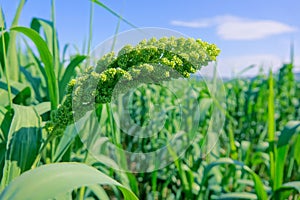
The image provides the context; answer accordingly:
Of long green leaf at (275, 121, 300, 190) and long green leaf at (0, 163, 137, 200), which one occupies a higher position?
long green leaf at (0, 163, 137, 200)

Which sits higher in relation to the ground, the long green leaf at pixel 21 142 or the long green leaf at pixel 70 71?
the long green leaf at pixel 70 71

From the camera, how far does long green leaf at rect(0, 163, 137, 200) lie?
0.37m

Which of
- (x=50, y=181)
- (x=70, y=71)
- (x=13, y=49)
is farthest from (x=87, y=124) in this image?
(x=50, y=181)

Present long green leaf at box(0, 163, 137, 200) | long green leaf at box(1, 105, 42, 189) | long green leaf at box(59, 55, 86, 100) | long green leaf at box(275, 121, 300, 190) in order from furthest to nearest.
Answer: long green leaf at box(275, 121, 300, 190), long green leaf at box(59, 55, 86, 100), long green leaf at box(1, 105, 42, 189), long green leaf at box(0, 163, 137, 200)

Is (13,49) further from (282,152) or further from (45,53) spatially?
(282,152)

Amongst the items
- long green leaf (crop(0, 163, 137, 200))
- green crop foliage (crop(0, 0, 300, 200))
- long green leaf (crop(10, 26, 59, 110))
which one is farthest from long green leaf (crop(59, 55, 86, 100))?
long green leaf (crop(0, 163, 137, 200))

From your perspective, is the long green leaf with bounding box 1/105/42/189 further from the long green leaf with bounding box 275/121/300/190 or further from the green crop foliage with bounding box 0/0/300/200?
the long green leaf with bounding box 275/121/300/190

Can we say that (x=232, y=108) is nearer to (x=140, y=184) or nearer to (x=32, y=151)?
(x=140, y=184)

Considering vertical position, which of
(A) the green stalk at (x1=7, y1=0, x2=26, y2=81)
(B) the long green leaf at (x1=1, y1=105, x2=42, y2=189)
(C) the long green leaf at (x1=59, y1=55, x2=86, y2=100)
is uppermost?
(A) the green stalk at (x1=7, y1=0, x2=26, y2=81)

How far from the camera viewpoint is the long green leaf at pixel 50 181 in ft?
1.22

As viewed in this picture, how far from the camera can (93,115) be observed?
0.94 m

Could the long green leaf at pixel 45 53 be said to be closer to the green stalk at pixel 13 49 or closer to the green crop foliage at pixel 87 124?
the green crop foliage at pixel 87 124

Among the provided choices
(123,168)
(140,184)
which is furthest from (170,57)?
(140,184)

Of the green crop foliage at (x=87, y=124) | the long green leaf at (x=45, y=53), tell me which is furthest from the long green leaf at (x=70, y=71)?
the long green leaf at (x=45, y=53)
